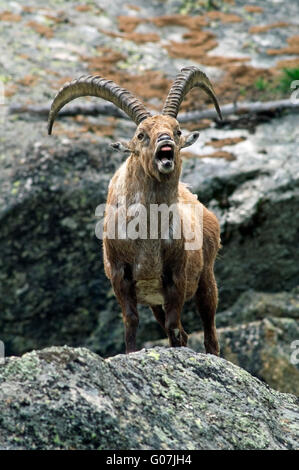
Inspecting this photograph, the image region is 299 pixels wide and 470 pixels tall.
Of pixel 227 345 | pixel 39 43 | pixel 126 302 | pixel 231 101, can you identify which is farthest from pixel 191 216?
pixel 39 43

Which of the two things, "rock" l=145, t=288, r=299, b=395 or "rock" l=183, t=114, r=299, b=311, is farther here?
"rock" l=183, t=114, r=299, b=311

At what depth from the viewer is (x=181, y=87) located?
9.86m

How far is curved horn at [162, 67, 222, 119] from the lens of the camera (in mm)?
9484

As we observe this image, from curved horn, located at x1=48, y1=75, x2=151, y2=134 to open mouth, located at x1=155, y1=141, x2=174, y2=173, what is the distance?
109 centimetres

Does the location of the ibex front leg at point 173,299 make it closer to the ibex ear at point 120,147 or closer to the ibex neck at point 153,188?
the ibex neck at point 153,188

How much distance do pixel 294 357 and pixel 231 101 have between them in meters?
6.41

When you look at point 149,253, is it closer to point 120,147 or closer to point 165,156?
point 165,156

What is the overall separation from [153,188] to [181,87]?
5.41ft

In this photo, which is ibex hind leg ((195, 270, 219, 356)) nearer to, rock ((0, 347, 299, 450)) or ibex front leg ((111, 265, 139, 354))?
ibex front leg ((111, 265, 139, 354))

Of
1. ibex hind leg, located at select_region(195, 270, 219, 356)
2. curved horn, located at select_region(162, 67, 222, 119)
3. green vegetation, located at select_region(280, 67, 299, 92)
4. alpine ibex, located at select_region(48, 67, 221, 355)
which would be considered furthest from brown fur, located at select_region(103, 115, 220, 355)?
green vegetation, located at select_region(280, 67, 299, 92)

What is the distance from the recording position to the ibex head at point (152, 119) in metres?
8.48

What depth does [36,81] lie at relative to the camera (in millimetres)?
17375

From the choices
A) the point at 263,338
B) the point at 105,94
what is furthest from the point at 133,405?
the point at 263,338

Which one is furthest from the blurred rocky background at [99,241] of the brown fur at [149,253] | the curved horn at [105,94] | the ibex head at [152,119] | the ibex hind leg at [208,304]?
the brown fur at [149,253]
